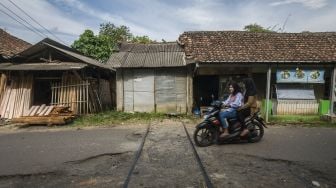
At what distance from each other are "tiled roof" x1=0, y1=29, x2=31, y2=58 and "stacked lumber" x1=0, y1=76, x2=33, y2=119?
232 centimetres

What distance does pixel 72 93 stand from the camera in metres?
14.0

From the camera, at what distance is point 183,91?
48.1ft

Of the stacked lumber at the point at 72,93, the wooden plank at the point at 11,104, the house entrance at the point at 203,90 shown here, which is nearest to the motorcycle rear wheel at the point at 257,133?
the house entrance at the point at 203,90

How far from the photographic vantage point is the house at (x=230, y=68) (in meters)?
13.4

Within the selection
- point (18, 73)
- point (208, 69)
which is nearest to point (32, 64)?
point (18, 73)

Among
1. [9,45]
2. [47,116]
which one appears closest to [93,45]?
[9,45]

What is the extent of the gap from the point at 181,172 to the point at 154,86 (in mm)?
9230

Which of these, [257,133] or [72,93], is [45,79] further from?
[257,133]

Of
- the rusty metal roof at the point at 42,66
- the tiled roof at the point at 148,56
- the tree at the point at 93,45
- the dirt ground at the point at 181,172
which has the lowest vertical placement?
the dirt ground at the point at 181,172

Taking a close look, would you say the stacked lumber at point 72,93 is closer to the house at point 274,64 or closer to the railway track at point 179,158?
the railway track at point 179,158

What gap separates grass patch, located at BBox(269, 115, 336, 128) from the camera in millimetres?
12205

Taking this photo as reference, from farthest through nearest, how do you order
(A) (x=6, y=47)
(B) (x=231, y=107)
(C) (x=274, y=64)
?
(A) (x=6, y=47) < (C) (x=274, y=64) < (B) (x=231, y=107)

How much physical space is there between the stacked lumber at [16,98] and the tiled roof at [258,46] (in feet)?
25.9

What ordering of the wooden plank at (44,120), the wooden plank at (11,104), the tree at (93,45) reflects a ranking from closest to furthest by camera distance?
the wooden plank at (44,120) < the wooden plank at (11,104) < the tree at (93,45)
